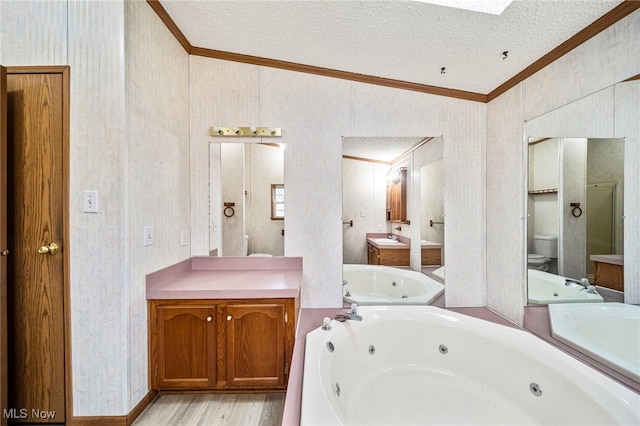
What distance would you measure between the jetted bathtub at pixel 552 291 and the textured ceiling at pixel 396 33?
145 cm

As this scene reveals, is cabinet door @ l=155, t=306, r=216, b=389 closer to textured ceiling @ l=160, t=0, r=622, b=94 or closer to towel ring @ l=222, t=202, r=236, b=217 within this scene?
towel ring @ l=222, t=202, r=236, b=217

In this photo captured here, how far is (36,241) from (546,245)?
310 centimetres

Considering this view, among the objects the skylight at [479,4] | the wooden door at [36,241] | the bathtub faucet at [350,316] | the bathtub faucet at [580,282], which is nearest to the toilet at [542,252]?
the bathtub faucet at [580,282]

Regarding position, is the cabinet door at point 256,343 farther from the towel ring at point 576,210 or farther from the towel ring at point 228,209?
the towel ring at point 576,210

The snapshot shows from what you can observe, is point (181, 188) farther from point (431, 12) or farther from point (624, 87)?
point (624, 87)

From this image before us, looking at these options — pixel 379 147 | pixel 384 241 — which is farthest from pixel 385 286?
pixel 379 147

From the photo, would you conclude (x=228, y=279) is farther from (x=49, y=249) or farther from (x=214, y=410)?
(x=49, y=249)

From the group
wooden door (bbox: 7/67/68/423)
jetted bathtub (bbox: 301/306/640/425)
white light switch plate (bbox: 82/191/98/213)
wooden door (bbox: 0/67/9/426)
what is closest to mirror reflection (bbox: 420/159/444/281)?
jetted bathtub (bbox: 301/306/640/425)

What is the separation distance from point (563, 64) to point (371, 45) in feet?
3.78

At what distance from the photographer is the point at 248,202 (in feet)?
6.83

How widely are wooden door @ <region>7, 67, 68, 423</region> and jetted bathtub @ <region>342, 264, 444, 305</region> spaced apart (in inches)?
72.2

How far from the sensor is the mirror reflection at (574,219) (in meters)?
1.31

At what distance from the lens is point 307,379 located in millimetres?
1076

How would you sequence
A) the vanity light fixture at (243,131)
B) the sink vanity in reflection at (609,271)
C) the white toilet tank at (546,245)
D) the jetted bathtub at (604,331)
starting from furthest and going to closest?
the vanity light fixture at (243,131), the white toilet tank at (546,245), the sink vanity in reflection at (609,271), the jetted bathtub at (604,331)
